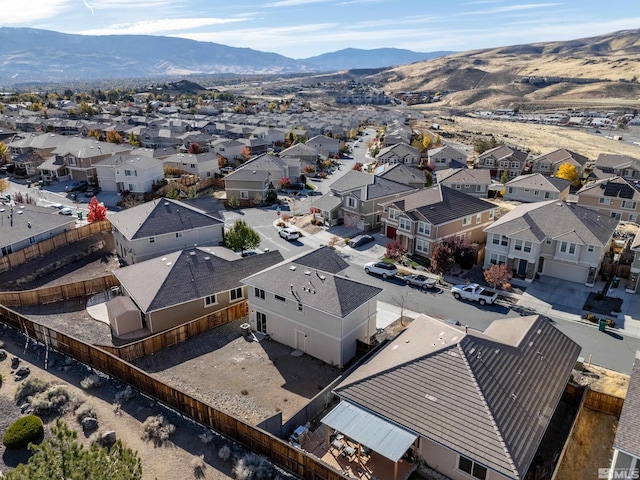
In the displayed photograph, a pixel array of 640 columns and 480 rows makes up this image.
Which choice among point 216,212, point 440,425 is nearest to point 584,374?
point 440,425

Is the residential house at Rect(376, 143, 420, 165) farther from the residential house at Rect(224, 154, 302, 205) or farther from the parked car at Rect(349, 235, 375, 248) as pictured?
the parked car at Rect(349, 235, 375, 248)

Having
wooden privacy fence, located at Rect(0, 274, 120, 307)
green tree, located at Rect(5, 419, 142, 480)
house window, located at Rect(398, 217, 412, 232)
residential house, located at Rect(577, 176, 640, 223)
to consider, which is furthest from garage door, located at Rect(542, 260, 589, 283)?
green tree, located at Rect(5, 419, 142, 480)

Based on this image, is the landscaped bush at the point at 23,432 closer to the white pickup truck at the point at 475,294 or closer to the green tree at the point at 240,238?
the green tree at the point at 240,238

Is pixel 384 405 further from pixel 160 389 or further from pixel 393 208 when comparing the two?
pixel 393 208

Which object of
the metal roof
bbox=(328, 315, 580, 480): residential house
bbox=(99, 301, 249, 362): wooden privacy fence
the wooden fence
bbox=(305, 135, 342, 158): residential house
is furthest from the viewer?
bbox=(305, 135, 342, 158): residential house

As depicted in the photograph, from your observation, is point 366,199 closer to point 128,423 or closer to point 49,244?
point 49,244
